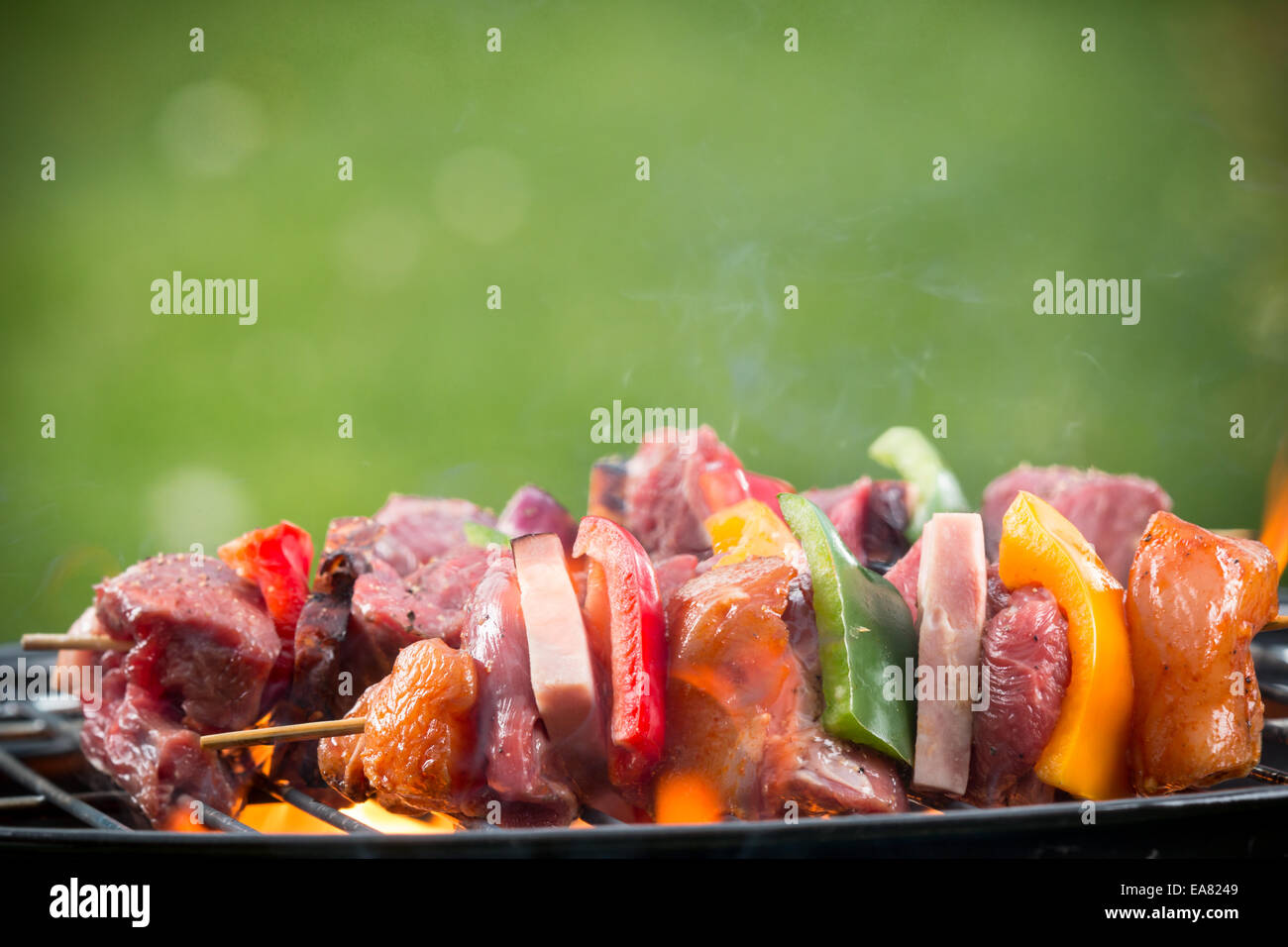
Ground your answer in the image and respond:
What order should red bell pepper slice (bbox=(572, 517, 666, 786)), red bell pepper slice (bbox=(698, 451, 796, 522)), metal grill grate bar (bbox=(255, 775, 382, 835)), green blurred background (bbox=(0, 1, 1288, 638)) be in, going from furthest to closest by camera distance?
A: green blurred background (bbox=(0, 1, 1288, 638))
red bell pepper slice (bbox=(698, 451, 796, 522))
metal grill grate bar (bbox=(255, 775, 382, 835))
red bell pepper slice (bbox=(572, 517, 666, 786))

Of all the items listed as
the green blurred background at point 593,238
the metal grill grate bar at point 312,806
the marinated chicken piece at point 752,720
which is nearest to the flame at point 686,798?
the marinated chicken piece at point 752,720

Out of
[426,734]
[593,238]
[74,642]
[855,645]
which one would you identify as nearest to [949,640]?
[855,645]

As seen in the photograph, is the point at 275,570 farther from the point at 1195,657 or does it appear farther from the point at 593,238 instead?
the point at 593,238

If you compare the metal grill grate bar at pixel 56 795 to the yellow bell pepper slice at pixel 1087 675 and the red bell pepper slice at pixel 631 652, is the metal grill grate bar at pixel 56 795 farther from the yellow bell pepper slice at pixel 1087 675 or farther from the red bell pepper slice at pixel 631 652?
the yellow bell pepper slice at pixel 1087 675

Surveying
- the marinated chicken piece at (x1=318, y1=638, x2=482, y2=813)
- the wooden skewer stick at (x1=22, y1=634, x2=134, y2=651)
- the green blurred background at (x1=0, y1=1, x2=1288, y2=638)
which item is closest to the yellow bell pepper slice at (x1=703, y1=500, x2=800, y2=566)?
the marinated chicken piece at (x1=318, y1=638, x2=482, y2=813)

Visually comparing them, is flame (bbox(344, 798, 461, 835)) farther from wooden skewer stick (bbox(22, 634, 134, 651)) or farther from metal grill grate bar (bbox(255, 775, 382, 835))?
wooden skewer stick (bbox(22, 634, 134, 651))

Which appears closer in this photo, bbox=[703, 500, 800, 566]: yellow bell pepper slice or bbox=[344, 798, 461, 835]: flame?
bbox=[344, 798, 461, 835]: flame

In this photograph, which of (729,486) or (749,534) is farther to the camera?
(729,486)
